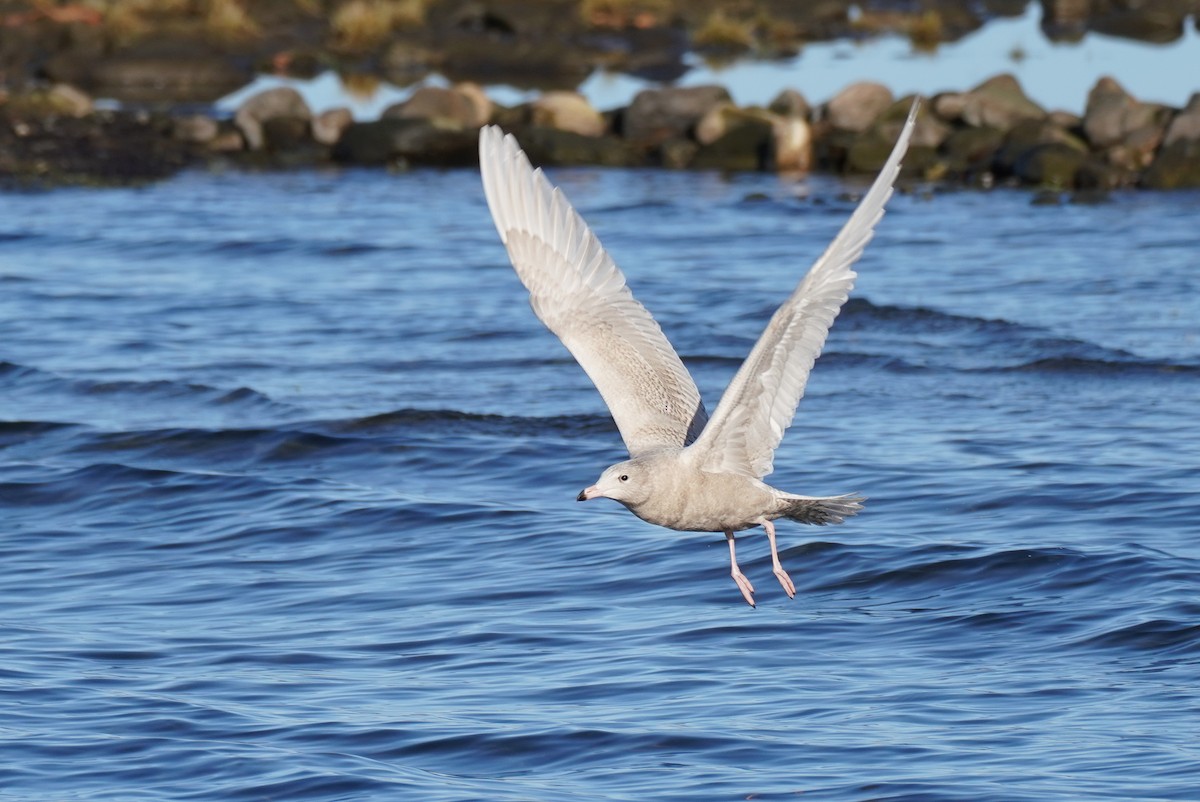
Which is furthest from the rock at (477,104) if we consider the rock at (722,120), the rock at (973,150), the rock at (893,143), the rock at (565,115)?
the rock at (973,150)

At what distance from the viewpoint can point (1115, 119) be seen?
24453 mm

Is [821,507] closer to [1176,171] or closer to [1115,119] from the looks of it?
[1176,171]

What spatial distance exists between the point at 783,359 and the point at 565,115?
22195mm

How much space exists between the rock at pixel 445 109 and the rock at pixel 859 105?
18.3 feet

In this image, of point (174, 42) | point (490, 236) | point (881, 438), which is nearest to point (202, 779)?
point (881, 438)

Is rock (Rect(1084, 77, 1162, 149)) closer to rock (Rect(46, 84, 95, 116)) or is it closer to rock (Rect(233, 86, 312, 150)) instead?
rock (Rect(233, 86, 312, 150))

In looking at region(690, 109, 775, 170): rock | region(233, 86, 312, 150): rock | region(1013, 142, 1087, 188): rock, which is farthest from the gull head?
region(233, 86, 312, 150): rock

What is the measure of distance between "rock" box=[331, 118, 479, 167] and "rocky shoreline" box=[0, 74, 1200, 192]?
2 cm

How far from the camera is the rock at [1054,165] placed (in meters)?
23.9

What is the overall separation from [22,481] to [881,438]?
5758 mm

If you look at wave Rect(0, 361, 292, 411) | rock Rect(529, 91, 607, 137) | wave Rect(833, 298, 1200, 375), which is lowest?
wave Rect(0, 361, 292, 411)

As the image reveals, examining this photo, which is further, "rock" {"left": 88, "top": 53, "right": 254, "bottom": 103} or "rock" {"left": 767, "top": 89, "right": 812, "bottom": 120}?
"rock" {"left": 88, "top": 53, "right": 254, "bottom": 103}

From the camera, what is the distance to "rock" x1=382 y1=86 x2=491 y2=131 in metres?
29.3

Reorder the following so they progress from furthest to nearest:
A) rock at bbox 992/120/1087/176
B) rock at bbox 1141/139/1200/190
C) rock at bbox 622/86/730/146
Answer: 1. rock at bbox 622/86/730/146
2. rock at bbox 992/120/1087/176
3. rock at bbox 1141/139/1200/190
